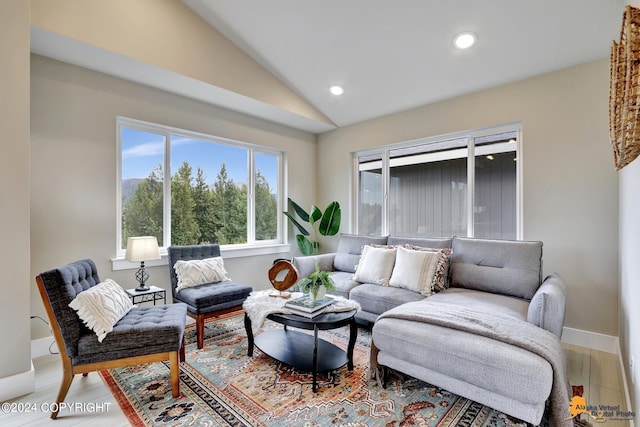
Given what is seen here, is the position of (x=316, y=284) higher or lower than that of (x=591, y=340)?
higher

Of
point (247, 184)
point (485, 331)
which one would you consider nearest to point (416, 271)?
point (485, 331)

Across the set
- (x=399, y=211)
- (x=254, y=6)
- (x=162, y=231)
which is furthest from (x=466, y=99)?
(x=162, y=231)

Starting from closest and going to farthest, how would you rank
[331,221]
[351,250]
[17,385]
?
[17,385] < [351,250] < [331,221]

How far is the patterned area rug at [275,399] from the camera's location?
1873 millimetres

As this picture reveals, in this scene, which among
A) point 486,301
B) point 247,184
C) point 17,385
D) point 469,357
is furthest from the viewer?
point 247,184

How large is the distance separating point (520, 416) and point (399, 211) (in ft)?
10.1

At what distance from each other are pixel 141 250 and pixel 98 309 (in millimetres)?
1021

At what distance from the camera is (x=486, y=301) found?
8.71 ft

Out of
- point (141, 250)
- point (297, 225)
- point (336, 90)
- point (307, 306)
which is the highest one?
point (336, 90)

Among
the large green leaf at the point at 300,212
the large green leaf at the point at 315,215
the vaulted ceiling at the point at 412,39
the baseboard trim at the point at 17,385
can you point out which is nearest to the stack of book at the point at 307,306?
→ the baseboard trim at the point at 17,385

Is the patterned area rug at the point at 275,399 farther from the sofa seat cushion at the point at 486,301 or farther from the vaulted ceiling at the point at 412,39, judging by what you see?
the vaulted ceiling at the point at 412,39

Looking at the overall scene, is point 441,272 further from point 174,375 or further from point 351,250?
point 174,375

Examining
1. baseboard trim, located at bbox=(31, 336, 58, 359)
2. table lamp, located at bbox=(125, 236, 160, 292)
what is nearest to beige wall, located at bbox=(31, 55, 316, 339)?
baseboard trim, located at bbox=(31, 336, 58, 359)

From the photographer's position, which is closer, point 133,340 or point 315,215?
point 133,340
